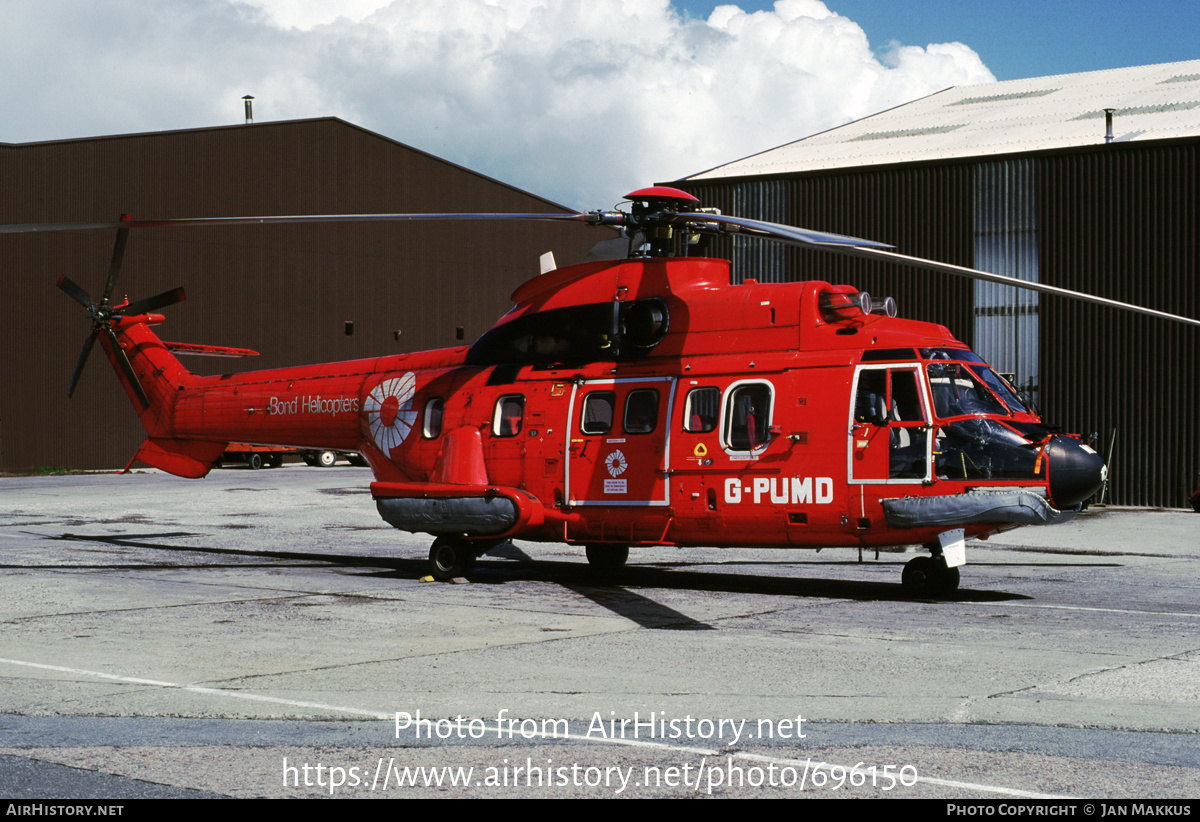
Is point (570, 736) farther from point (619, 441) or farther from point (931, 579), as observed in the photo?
point (931, 579)

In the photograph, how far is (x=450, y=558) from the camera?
48.0 feet

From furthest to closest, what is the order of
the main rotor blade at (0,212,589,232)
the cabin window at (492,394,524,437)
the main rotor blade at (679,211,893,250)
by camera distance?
the cabin window at (492,394,524,437) < the main rotor blade at (679,211,893,250) < the main rotor blade at (0,212,589,232)

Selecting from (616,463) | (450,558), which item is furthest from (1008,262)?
(450,558)

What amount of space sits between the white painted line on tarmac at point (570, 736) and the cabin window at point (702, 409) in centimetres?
668

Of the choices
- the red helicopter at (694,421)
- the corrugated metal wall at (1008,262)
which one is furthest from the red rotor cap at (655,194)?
the corrugated metal wall at (1008,262)

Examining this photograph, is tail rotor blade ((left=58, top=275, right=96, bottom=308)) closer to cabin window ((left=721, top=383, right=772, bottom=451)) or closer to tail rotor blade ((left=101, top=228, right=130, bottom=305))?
tail rotor blade ((left=101, top=228, right=130, bottom=305))

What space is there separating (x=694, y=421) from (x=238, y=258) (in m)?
37.7

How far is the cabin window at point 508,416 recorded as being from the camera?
14539mm

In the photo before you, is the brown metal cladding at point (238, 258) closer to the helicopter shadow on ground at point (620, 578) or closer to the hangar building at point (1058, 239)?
the hangar building at point (1058, 239)

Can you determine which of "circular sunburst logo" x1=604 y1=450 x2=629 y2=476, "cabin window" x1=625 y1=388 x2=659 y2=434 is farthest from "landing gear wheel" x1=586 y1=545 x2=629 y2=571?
"cabin window" x1=625 y1=388 x2=659 y2=434

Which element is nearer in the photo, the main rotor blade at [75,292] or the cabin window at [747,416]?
the cabin window at [747,416]

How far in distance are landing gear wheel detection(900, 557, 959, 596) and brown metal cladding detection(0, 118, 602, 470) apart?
37.4 meters

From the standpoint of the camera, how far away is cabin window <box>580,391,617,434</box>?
546 inches
